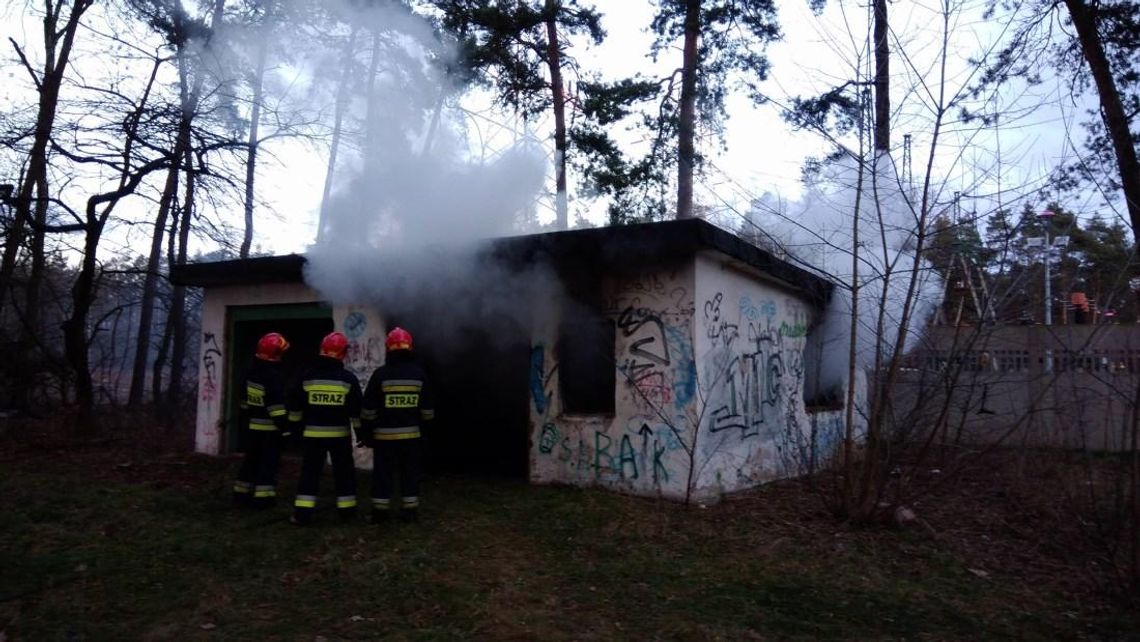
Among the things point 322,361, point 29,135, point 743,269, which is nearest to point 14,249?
point 29,135

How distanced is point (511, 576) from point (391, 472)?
6.14 ft

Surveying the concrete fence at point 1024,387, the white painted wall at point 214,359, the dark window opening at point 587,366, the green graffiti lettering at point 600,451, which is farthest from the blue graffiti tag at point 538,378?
the white painted wall at point 214,359

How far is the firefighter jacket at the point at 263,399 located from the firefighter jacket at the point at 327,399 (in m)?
0.69

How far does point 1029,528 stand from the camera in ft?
25.1

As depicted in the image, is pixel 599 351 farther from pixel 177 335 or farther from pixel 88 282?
pixel 177 335

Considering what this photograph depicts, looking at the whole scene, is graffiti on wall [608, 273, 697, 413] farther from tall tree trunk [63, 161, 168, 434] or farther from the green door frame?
tall tree trunk [63, 161, 168, 434]

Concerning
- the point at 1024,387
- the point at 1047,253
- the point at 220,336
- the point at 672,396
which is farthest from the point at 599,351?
the point at 1024,387

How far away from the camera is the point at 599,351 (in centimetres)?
957

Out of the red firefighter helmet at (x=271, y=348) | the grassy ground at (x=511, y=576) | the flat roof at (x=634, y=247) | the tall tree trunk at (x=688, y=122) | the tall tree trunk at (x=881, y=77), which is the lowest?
the grassy ground at (x=511, y=576)

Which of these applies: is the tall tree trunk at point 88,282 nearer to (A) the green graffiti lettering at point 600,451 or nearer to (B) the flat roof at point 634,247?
(B) the flat roof at point 634,247

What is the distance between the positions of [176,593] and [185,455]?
6.56m

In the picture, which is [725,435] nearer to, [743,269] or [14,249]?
[743,269]

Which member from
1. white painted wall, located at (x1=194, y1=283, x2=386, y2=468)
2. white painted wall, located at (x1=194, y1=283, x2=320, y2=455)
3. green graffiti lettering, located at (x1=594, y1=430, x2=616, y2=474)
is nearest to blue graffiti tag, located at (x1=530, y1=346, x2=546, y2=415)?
green graffiti lettering, located at (x1=594, y1=430, x2=616, y2=474)

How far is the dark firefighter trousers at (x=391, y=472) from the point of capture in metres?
7.34
